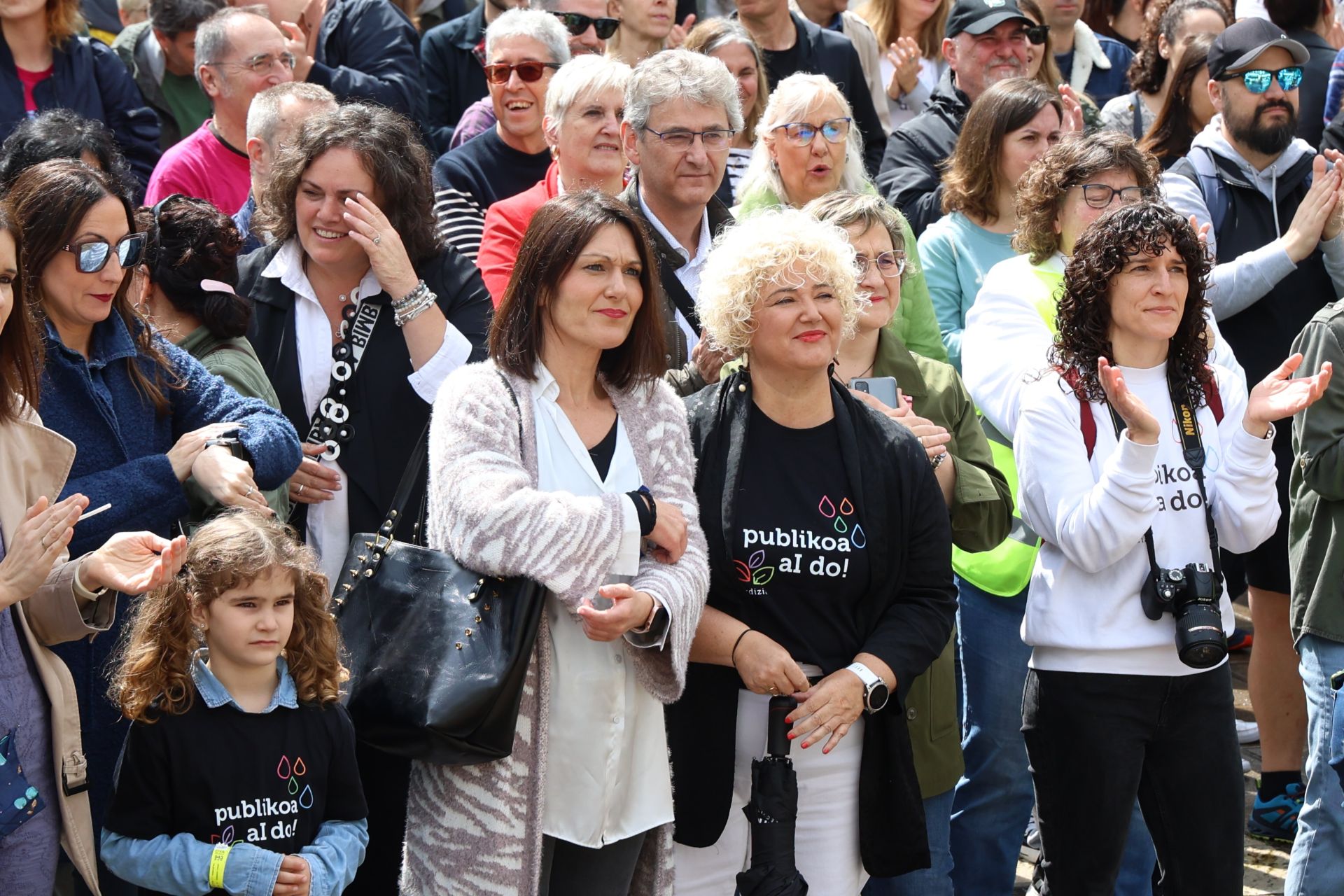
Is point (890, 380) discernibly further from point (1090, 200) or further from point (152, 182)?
point (152, 182)

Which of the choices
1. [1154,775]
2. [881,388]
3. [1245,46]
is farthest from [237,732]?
[1245,46]

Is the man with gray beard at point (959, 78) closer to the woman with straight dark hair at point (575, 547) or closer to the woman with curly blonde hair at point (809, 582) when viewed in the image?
the woman with curly blonde hair at point (809, 582)

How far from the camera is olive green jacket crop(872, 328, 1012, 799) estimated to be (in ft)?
12.8

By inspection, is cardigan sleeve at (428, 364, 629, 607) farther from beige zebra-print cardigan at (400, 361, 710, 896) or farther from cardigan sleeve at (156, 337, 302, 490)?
cardigan sleeve at (156, 337, 302, 490)

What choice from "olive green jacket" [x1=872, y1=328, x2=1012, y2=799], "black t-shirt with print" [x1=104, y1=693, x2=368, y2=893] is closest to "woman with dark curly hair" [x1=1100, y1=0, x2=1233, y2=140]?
"olive green jacket" [x1=872, y1=328, x2=1012, y2=799]

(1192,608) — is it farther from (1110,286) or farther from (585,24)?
(585,24)

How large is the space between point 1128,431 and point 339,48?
4.34 metres

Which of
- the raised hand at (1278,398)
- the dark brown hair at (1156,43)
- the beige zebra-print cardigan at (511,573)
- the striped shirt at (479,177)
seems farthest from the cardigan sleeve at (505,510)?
the dark brown hair at (1156,43)

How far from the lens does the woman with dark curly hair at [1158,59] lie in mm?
6844

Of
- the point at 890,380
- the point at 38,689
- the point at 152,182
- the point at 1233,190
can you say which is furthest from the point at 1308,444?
the point at 152,182

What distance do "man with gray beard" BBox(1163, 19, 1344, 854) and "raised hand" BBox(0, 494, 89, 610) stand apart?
3710 millimetres

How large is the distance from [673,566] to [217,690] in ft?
3.22

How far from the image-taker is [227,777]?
315cm

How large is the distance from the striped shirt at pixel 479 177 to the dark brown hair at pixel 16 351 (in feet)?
7.15
